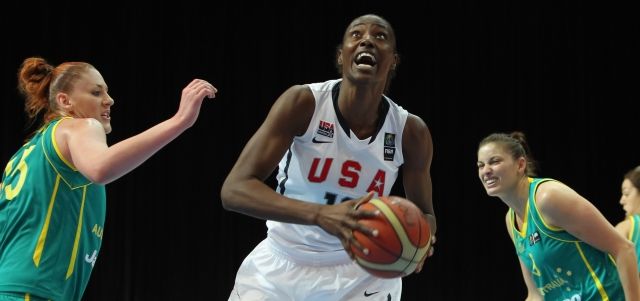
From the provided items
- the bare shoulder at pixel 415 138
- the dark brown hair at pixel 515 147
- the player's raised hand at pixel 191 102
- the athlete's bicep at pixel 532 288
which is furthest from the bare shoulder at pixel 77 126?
the athlete's bicep at pixel 532 288

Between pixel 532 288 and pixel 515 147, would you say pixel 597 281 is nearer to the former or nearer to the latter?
pixel 532 288

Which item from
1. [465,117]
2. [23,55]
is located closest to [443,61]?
[465,117]

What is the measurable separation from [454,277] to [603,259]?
356 centimetres

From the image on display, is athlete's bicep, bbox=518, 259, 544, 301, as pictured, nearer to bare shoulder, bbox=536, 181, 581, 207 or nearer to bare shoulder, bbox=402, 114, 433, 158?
bare shoulder, bbox=536, 181, 581, 207

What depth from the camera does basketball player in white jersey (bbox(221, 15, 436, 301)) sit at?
8.62 ft

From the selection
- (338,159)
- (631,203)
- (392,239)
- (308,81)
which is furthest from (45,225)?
(308,81)

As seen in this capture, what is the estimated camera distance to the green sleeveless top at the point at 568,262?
317 cm

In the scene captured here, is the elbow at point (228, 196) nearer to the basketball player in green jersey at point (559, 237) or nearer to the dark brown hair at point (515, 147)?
the basketball player in green jersey at point (559, 237)

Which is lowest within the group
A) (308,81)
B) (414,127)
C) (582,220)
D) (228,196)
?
(228,196)

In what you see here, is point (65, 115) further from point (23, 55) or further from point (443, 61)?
point (443, 61)

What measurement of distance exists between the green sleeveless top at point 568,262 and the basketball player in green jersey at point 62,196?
1.73 meters

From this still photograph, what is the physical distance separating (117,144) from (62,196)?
374 mm

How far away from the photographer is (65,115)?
8.71 feet

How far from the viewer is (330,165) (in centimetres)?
266
